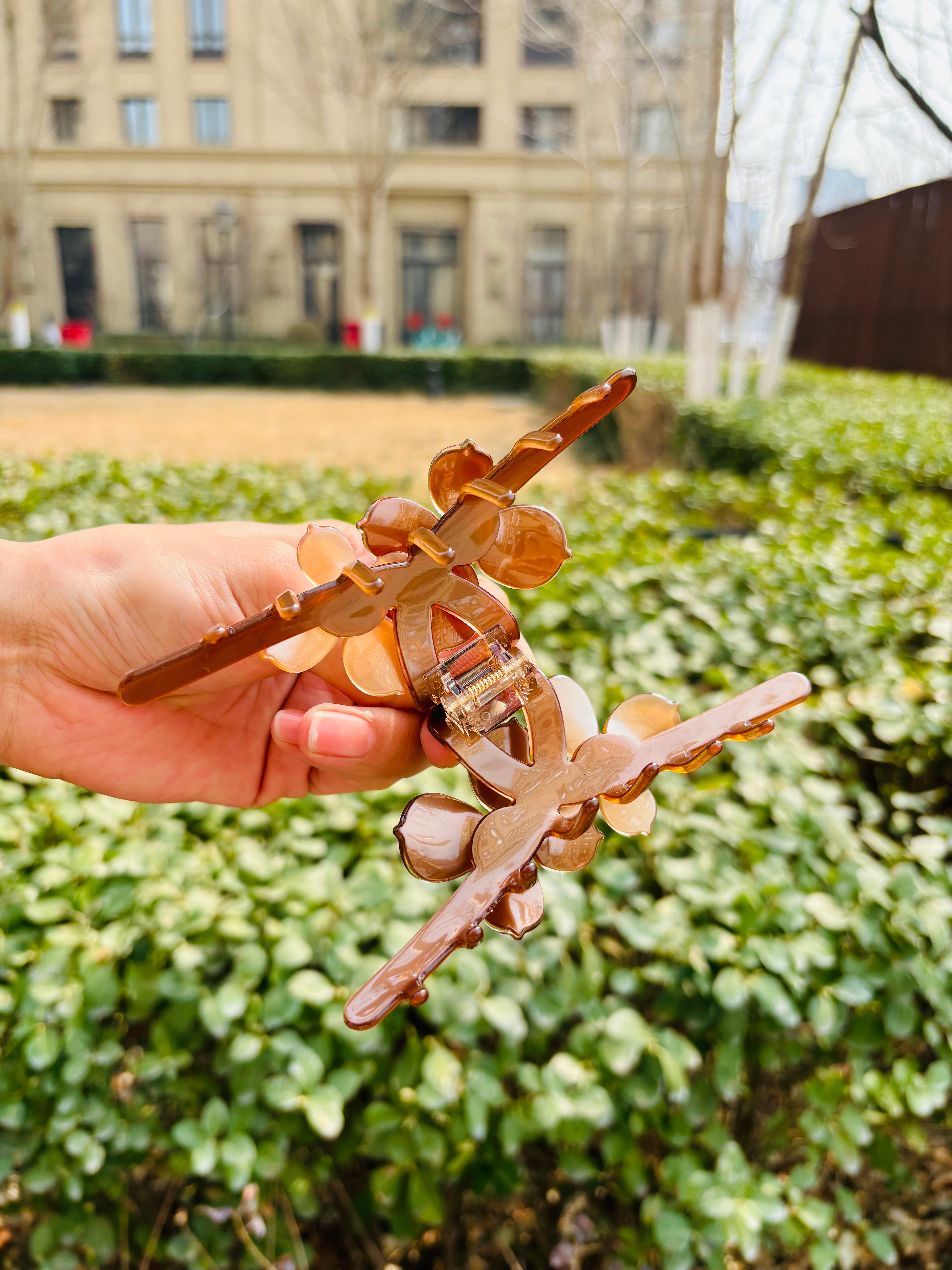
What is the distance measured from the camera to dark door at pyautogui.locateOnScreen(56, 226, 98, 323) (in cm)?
2839

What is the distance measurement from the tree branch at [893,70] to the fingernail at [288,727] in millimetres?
4608

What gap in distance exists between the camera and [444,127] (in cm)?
2861

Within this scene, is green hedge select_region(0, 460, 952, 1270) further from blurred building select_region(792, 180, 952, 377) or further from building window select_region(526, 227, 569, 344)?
building window select_region(526, 227, 569, 344)

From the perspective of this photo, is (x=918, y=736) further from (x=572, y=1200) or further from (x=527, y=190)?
(x=527, y=190)

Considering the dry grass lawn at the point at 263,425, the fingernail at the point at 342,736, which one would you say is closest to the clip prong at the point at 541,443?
the fingernail at the point at 342,736

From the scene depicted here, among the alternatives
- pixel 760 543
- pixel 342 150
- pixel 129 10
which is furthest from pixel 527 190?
pixel 760 543

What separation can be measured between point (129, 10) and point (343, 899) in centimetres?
3382

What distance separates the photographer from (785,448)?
17.1ft

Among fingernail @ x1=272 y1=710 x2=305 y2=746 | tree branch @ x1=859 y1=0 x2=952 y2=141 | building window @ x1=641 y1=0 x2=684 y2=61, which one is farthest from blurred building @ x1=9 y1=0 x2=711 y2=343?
fingernail @ x1=272 y1=710 x2=305 y2=746

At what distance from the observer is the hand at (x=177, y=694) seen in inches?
36.2

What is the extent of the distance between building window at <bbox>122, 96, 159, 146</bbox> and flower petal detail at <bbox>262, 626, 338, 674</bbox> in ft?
106

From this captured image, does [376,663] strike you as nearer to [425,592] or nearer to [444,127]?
[425,592]

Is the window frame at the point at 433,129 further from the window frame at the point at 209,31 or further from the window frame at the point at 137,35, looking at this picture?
the window frame at the point at 137,35

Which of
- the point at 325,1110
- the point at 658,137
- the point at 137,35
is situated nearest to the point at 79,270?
the point at 137,35
